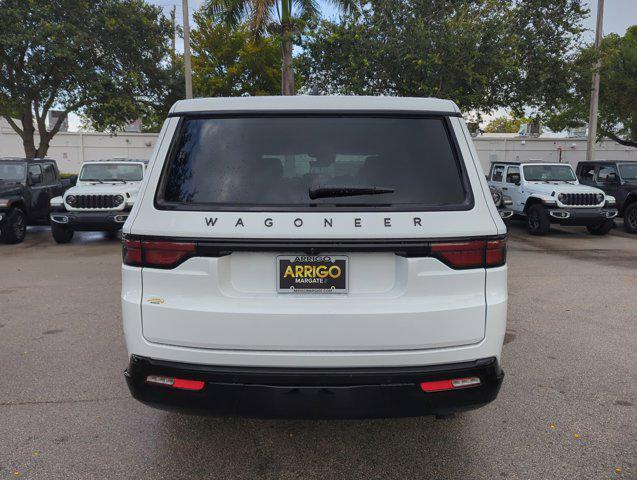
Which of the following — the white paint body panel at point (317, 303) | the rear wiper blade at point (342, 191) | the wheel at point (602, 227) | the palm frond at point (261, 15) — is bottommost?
the wheel at point (602, 227)

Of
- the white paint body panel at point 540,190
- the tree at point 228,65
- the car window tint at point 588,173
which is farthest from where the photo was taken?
the tree at point 228,65

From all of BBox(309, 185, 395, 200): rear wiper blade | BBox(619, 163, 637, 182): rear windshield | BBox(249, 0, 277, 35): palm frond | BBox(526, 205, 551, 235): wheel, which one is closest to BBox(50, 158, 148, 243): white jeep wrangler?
BBox(249, 0, 277, 35): palm frond

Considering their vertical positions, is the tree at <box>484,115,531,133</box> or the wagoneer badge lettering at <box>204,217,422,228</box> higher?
the tree at <box>484,115,531,133</box>

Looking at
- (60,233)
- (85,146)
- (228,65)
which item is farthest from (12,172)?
(85,146)

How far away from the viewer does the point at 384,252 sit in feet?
7.75

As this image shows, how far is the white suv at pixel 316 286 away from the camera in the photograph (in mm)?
2334

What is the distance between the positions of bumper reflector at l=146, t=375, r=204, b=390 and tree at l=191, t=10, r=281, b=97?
27.4 metres

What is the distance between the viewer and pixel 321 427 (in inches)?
127

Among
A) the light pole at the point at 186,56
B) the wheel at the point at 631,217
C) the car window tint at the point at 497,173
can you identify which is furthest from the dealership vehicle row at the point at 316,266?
the light pole at the point at 186,56

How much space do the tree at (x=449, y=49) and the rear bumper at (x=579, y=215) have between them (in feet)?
14.1

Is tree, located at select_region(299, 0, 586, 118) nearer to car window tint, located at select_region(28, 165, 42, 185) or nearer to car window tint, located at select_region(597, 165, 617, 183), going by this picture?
car window tint, located at select_region(597, 165, 617, 183)

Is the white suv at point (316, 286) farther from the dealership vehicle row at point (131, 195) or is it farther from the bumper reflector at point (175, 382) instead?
the dealership vehicle row at point (131, 195)

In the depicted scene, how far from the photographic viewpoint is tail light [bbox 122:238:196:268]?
2371 mm

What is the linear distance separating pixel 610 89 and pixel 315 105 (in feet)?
72.4
